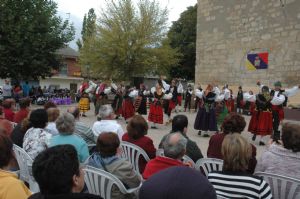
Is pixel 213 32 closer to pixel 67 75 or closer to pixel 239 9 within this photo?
pixel 239 9

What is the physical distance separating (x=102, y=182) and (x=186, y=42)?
28.8 m

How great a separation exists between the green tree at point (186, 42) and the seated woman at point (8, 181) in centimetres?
2831

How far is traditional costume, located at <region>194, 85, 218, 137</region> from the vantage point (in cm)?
1058

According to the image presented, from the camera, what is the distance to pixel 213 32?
19719 millimetres

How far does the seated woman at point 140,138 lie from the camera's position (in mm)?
4398

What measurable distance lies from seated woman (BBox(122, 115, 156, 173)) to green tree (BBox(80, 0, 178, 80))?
2209cm

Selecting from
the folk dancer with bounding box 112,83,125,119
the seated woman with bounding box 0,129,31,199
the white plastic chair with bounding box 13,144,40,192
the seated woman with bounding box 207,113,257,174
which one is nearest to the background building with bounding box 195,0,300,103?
the folk dancer with bounding box 112,83,125,119

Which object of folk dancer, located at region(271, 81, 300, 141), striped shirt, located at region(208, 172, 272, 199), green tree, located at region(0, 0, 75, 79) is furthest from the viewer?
green tree, located at region(0, 0, 75, 79)

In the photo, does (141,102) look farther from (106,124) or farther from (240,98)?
(106,124)

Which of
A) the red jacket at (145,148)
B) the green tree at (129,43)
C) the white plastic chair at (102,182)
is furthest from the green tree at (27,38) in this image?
the white plastic chair at (102,182)

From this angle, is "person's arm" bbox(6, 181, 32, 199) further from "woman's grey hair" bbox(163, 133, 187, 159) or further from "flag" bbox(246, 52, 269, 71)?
"flag" bbox(246, 52, 269, 71)

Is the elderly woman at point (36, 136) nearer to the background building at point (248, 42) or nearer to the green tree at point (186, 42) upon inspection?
the background building at point (248, 42)

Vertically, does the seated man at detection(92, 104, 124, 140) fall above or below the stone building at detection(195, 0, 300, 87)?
below

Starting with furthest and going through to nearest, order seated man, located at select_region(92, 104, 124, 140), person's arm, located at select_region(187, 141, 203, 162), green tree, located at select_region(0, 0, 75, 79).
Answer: green tree, located at select_region(0, 0, 75, 79) < seated man, located at select_region(92, 104, 124, 140) < person's arm, located at select_region(187, 141, 203, 162)
